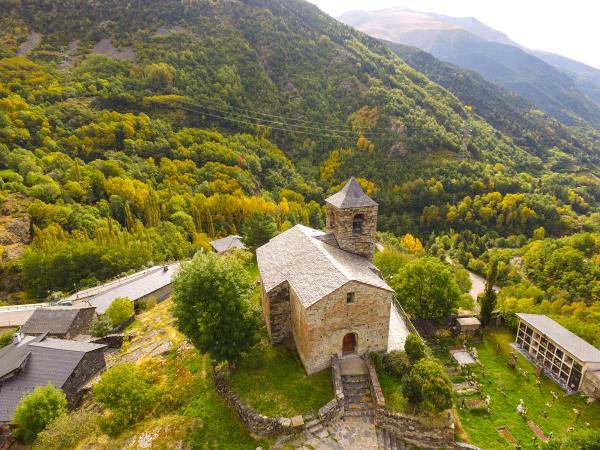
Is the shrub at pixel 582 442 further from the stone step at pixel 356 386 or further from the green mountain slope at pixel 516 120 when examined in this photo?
the green mountain slope at pixel 516 120

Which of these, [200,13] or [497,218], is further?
[200,13]

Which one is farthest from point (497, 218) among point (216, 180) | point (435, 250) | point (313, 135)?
point (216, 180)

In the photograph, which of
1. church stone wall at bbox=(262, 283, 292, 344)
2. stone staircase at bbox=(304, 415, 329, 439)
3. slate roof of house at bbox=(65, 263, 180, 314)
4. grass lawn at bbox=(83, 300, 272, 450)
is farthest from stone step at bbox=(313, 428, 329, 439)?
slate roof of house at bbox=(65, 263, 180, 314)

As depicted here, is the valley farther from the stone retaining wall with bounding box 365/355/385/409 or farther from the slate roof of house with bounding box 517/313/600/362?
the slate roof of house with bounding box 517/313/600/362

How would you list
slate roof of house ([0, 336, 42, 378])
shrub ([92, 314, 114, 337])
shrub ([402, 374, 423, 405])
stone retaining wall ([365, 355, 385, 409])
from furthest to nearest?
shrub ([92, 314, 114, 337]), slate roof of house ([0, 336, 42, 378]), stone retaining wall ([365, 355, 385, 409]), shrub ([402, 374, 423, 405])

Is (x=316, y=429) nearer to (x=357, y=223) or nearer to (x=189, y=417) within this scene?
(x=189, y=417)

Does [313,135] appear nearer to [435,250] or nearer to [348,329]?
[435,250]

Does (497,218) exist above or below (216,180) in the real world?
below
